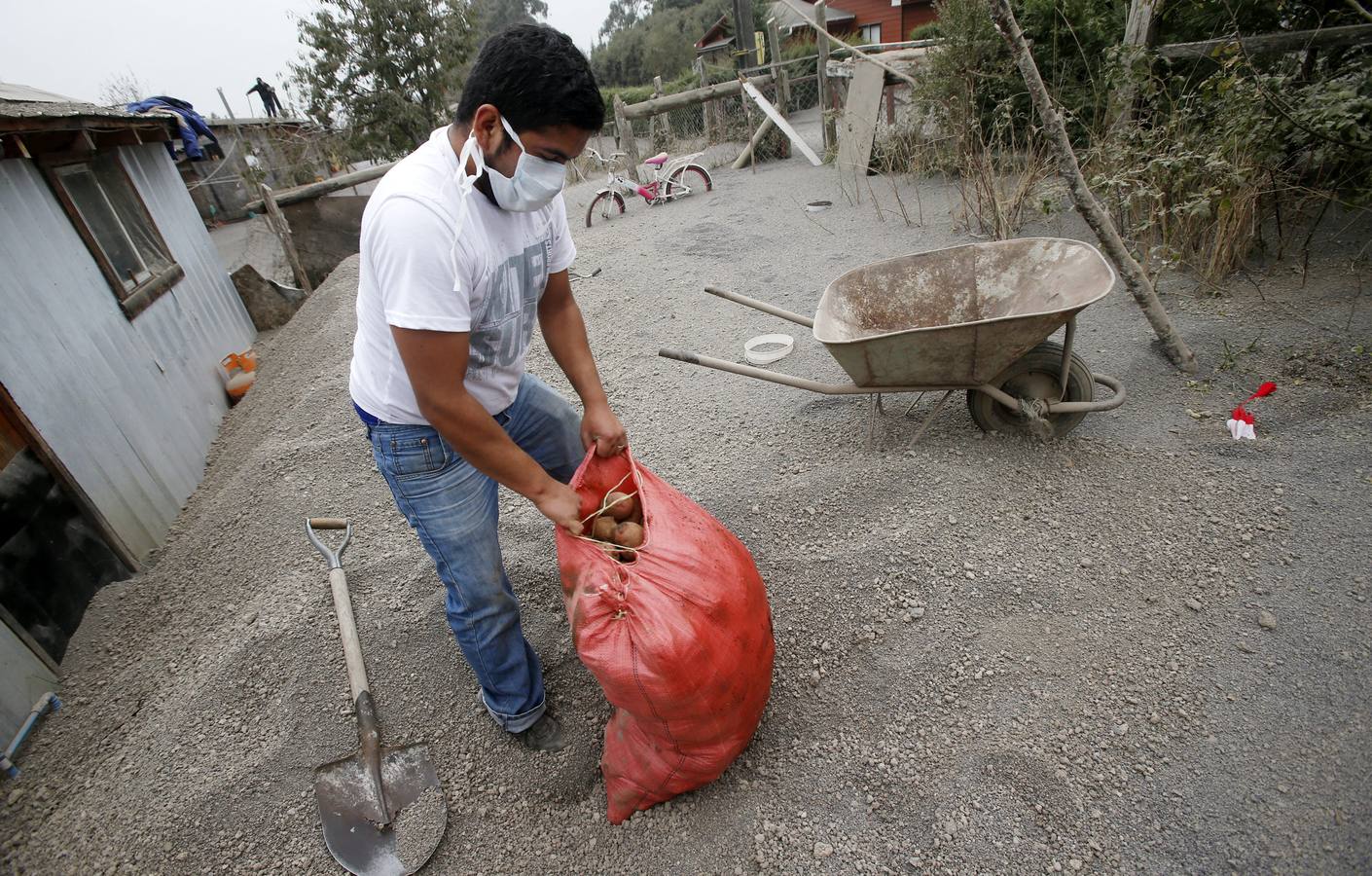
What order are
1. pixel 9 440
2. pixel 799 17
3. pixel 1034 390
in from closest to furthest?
1. pixel 1034 390
2. pixel 9 440
3. pixel 799 17

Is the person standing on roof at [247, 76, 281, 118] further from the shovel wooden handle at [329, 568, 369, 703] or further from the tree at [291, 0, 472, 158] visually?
the shovel wooden handle at [329, 568, 369, 703]

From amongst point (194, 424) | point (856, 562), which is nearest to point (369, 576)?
point (856, 562)

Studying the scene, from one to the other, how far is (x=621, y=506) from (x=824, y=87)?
31.3 feet

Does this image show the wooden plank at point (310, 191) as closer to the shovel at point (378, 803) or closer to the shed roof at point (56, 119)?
the shed roof at point (56, 119)

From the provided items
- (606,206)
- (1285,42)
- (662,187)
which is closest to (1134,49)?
(1285,42)

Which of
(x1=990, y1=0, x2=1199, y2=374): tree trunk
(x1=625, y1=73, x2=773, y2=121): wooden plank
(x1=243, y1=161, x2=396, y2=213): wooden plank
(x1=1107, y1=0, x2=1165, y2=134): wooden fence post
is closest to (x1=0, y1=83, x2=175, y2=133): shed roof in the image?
(x1=243, y1=161, x2=396, y2=213): wooden plank

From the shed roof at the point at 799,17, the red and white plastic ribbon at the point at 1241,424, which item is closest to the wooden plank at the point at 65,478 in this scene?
the red and white plastic ribbon at the point at 1241,424

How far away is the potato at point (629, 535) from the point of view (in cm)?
169

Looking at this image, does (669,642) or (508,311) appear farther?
(508,311)

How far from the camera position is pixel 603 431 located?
6.04 feet

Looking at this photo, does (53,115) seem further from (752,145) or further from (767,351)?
(752,145)

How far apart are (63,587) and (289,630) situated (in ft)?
3.98

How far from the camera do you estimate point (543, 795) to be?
188cm

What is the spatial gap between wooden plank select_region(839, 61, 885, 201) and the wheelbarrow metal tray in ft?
14.6
